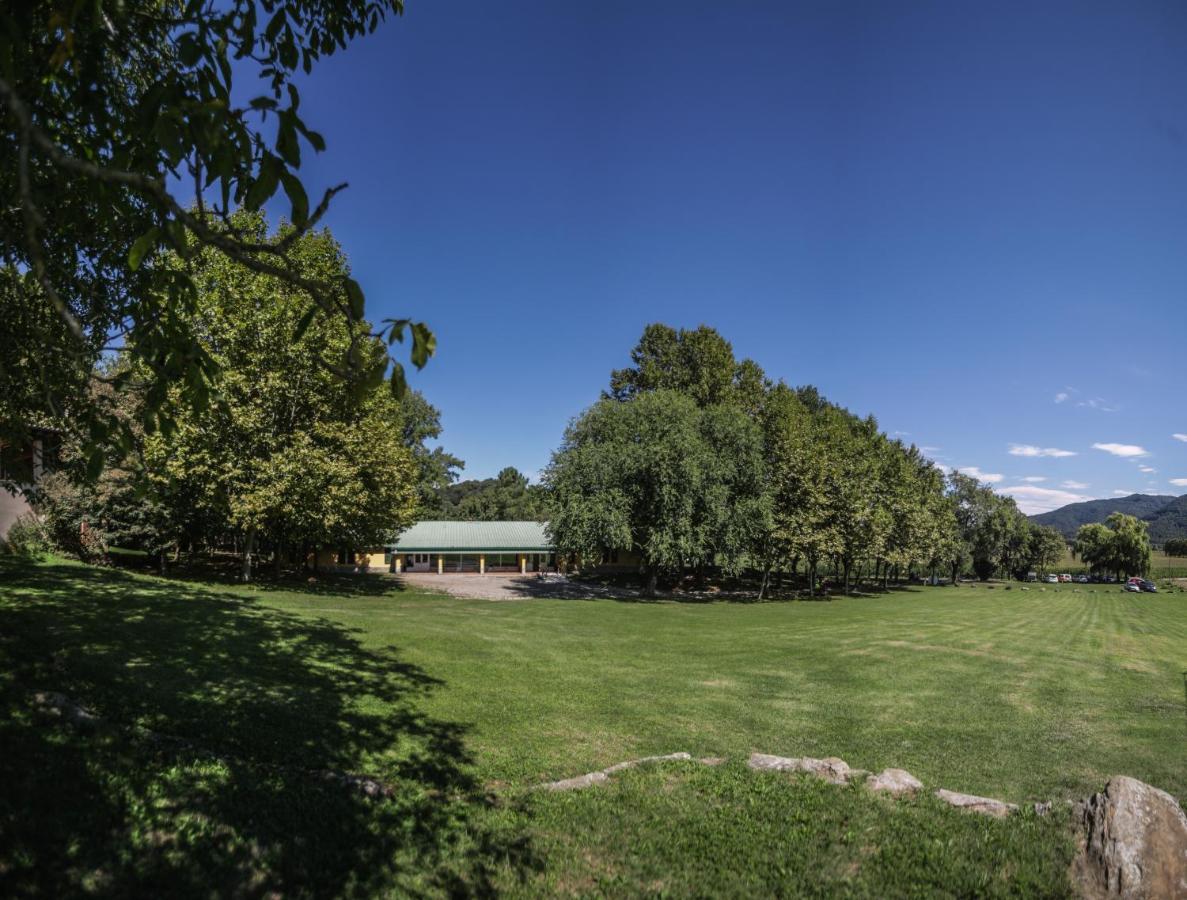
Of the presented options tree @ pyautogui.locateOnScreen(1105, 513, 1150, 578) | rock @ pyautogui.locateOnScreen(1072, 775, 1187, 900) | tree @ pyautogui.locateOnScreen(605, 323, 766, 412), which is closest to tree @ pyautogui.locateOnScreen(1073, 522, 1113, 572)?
tree @ pyautogui.locateOnScreen(1105, 513, 1150, 578)

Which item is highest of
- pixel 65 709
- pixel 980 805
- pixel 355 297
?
pixel 355 297

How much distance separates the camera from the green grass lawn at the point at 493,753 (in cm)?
449

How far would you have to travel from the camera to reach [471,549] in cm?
4550

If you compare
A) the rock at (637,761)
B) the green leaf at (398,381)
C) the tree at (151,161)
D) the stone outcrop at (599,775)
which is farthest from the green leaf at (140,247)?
the rock at (637,761)

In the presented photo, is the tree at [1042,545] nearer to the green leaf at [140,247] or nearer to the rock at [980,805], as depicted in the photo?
the rock at [980,805]

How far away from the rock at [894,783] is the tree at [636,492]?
2304 centimetres

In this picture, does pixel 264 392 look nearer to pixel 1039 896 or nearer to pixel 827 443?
pixel 1039 896

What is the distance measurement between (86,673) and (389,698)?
3.73 metres

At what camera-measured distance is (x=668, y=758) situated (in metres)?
7.28

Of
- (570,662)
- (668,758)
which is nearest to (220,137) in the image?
(668,758)

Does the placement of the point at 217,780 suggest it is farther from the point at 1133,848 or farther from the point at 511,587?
the point at 511,587

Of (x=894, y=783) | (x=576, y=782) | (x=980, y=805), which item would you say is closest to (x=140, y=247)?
(x=576, y=782)

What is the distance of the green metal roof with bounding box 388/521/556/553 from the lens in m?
45.0

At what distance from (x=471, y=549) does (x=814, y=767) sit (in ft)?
133
